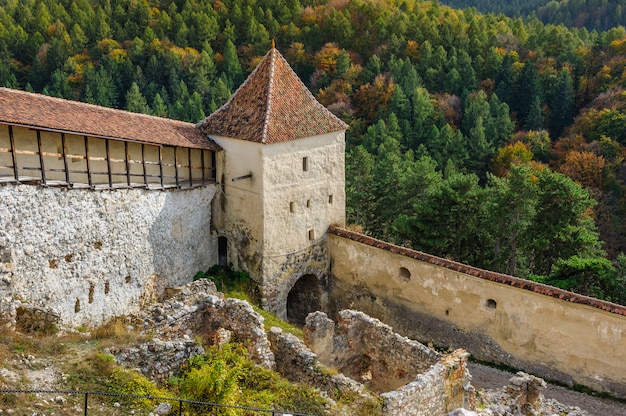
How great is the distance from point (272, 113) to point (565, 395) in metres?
15.4

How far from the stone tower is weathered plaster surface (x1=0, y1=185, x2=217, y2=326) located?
4.61 feet

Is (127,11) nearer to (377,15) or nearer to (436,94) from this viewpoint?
(377,15)

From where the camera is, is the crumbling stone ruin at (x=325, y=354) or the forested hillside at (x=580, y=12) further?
the forested hillside at (x=580, y=12)

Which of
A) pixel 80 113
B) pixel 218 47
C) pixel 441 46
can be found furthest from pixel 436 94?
pixel 80 113

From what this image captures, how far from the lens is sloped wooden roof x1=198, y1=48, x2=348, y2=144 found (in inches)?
1121

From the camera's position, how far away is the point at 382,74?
7556 centimetres

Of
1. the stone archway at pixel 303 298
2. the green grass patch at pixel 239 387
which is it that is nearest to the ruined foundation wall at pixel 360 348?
the green grass patch at pixel 239 387

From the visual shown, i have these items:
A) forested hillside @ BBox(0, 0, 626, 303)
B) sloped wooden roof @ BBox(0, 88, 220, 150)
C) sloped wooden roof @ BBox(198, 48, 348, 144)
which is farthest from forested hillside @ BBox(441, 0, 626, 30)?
sloped wooden roof @ BBox(0, 88, 220, 150)

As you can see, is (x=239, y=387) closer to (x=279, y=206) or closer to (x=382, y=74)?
(x=279, y=206)

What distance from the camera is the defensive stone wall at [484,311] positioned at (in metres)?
24.1

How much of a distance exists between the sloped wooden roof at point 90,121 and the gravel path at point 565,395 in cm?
1400

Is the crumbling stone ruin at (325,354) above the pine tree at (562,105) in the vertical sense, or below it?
below

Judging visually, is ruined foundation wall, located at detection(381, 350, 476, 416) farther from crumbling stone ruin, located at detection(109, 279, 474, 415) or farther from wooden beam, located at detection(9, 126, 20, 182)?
wooden beam, located at detection(9, 126, 20, 182)

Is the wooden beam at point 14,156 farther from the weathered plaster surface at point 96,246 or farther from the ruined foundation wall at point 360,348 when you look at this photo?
the ruined foundation wall at point 360,348
